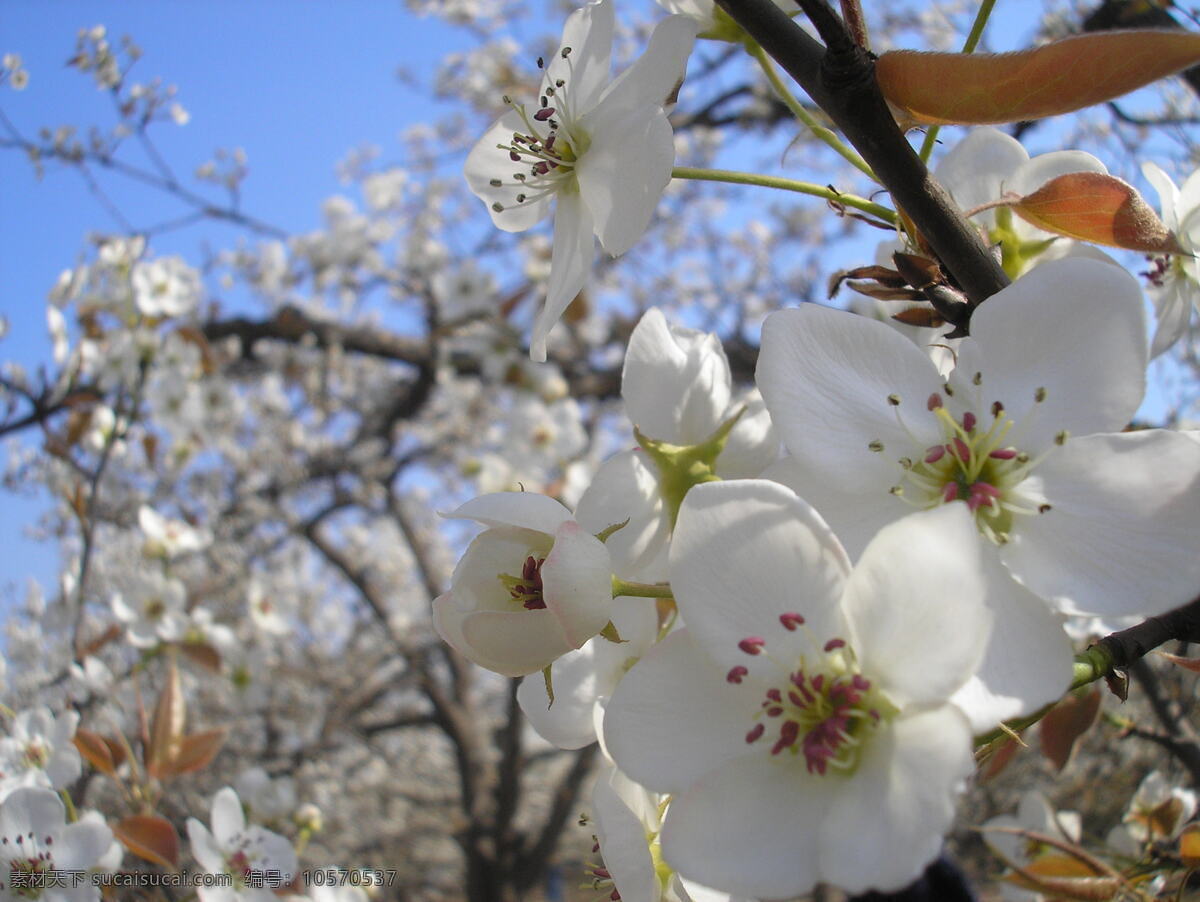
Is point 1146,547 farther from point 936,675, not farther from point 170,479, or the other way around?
point 170,479

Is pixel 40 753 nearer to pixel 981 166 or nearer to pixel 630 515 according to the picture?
pixel 630 515

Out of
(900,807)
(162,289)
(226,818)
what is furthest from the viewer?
(162,289)

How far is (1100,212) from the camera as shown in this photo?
1.73 ft

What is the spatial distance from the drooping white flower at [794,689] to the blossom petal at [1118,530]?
85 mm

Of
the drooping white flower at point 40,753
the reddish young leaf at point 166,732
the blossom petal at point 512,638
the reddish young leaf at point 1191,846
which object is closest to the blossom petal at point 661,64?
the blossom petal at point 512,638

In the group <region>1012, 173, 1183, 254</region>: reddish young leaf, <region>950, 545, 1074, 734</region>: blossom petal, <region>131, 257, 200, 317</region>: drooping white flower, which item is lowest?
<region>950, 545, 1074, 734</region>: blossom petal

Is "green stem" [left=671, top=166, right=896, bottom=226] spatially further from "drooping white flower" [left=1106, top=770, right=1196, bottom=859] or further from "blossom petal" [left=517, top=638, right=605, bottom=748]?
"drooping white flower" [left=1106, top=770, right=1196, bottom=859]

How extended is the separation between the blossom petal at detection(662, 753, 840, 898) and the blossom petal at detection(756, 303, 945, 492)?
16 cm

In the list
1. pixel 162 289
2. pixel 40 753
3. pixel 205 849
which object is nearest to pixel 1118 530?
pixel 205 849

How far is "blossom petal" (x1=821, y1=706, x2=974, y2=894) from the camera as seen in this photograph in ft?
1.10

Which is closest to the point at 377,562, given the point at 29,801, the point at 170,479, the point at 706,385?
the point at 170,479

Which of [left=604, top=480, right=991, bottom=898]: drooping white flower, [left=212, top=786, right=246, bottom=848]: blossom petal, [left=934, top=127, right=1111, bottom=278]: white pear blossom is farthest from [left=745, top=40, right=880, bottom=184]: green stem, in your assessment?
A: [left=212, top=786, right=246, bottom=848]: blossom petal

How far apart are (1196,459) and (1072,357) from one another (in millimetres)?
85

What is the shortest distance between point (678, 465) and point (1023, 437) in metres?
0.22
